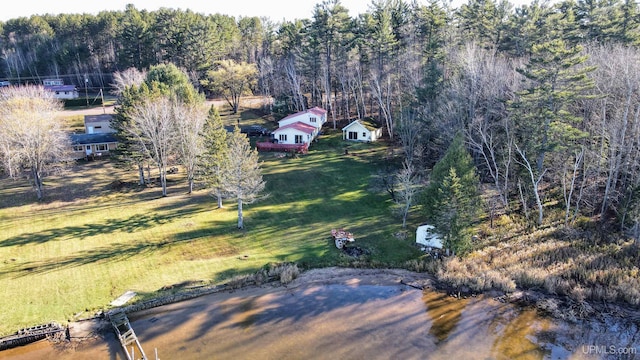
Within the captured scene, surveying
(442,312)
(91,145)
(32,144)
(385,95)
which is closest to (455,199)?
(442,312)

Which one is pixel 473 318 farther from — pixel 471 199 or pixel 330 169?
pixel 330 169

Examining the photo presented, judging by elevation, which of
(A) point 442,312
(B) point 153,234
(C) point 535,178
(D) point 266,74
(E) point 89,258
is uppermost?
(D) point 266,74

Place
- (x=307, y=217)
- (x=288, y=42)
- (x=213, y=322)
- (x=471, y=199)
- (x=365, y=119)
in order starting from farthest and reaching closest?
(x=288, y=42)
(x=365, y=119)
(x=307, y=217)
(x=471, y=199)
(x=213, y=322)

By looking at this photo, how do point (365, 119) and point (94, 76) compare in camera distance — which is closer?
point (365, 119)

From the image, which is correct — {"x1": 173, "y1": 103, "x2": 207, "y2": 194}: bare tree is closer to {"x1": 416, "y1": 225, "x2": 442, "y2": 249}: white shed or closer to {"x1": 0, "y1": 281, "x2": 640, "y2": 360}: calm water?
{"x1": 0, "y1": 281, "x2": 640, "y2": 360}: calm water

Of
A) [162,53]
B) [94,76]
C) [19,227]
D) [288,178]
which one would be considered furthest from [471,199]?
[94,76]

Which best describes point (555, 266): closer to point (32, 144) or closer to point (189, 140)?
point (189, 140)

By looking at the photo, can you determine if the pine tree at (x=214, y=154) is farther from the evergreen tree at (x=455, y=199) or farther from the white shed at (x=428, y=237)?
the evergreen tree at (x=455, y=199)
